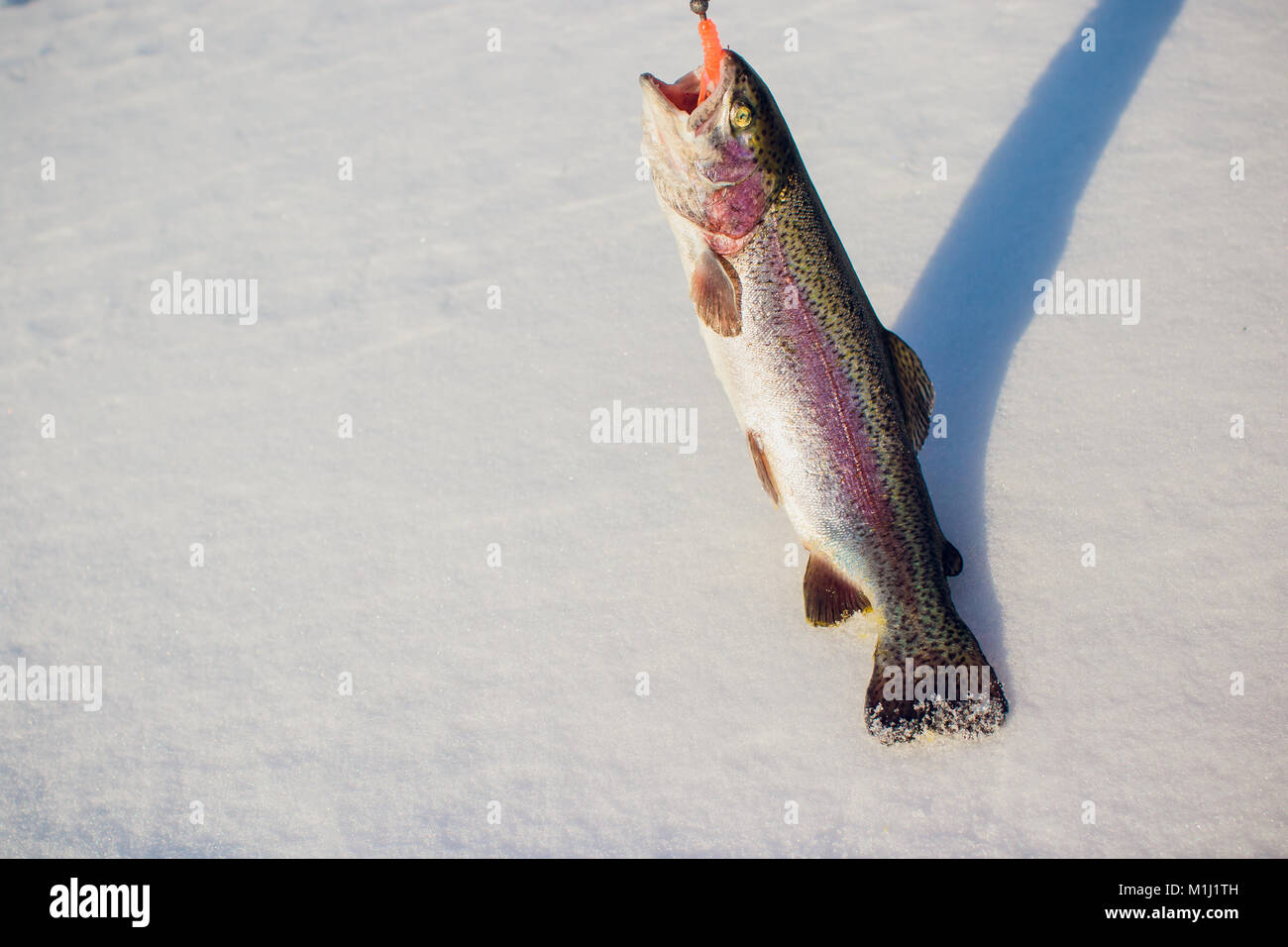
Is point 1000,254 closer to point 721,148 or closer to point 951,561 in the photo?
point 951,561

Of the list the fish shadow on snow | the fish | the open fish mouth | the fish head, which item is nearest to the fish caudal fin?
the fish

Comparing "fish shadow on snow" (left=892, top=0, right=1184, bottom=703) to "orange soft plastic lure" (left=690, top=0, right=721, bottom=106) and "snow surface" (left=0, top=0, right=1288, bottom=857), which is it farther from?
"orange soft plastic lure" (left=690, top=0, right=721, bottom=106)

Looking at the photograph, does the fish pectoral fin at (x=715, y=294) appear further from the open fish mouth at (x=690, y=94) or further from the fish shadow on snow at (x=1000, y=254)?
the fish shadow on snow at (x=1000, y=254)

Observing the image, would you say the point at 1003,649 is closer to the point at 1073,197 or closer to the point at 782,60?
the point at 1073,197

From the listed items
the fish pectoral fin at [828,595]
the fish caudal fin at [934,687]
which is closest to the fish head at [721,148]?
the fish pectoral fin at [828,595]

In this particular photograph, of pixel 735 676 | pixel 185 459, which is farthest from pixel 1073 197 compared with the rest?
pixel 185 459

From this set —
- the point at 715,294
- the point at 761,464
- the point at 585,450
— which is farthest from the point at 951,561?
the point at 585,450
